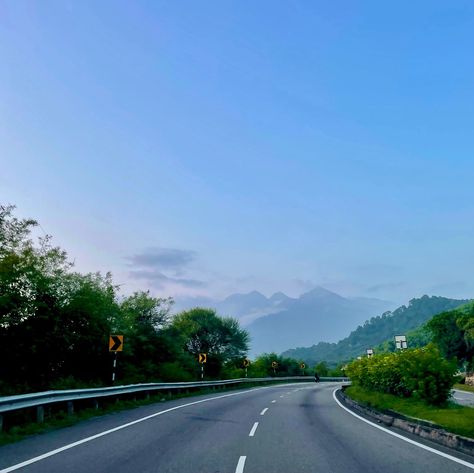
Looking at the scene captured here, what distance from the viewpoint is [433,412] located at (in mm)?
14688

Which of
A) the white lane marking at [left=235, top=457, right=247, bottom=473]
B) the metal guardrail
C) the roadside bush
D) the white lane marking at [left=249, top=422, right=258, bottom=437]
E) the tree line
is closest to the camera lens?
the white lane marking at [left=235, top=457, right=247, bottom=473]

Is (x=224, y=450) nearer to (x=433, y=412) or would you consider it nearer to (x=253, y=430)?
(x=253, y=430)

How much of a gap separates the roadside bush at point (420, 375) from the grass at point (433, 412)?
1.31 feet

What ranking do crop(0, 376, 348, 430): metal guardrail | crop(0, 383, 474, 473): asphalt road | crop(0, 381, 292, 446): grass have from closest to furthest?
crop(0, 383, 474, 473): asphalt road → crop(0, 381, 292, 446): grass → crop(0, 376, 348, 430): metal guardrail

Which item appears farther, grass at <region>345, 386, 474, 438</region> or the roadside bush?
the roadside bush

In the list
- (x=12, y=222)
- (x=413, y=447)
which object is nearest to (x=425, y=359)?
(x=413, y=447)

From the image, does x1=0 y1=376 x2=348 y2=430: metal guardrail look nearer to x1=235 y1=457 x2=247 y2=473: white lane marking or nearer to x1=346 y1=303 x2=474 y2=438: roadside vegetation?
x1=235 y1=457 x2=247 y2=473: white lane marking

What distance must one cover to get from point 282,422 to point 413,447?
218 inches

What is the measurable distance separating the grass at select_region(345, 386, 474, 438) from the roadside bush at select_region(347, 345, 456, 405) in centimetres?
40

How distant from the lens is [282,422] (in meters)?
15.1

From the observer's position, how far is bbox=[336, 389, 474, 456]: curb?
9832 millimetres

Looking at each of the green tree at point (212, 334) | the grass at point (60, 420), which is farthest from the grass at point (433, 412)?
the green tree at point (212, 334)

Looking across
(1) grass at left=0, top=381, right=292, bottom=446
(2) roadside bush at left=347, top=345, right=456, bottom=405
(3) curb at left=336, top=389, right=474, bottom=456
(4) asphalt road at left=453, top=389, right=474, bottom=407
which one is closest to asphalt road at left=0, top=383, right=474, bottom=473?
(3) curb at left=336, top=389, right=474, bottom=456

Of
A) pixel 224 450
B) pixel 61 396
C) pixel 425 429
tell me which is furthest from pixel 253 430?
pixel 61 396
